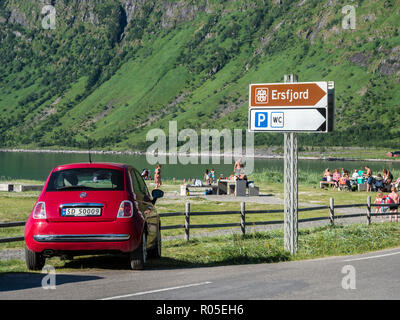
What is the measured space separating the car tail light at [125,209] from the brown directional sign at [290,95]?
4.93 meters

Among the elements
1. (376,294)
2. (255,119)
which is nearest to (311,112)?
(255,119)

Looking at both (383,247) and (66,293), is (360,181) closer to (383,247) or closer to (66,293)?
(383,247)

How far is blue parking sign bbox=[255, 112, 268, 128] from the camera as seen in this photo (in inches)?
574

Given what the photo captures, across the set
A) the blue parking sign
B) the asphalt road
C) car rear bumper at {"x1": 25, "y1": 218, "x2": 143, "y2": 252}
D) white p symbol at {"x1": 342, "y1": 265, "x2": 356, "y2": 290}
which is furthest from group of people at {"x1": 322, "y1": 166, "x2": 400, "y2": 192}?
car rear bumper at {"x1": 25, "y1": 218, "x2": 143, "y2": 252}

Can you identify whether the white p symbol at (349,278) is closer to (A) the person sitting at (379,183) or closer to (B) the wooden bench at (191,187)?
(B) the wooden bench at (191,187)

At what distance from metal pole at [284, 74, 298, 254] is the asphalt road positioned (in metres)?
1.82

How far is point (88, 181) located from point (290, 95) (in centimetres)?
521

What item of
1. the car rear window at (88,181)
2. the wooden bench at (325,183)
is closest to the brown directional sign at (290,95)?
the car rear window at (88,181)

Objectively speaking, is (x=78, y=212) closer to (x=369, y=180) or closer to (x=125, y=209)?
(x=125, y=209)

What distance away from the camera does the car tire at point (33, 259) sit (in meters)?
11.2

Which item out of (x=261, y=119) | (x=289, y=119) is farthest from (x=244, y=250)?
(x=289, y=119)

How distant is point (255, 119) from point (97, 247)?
18.1 feet

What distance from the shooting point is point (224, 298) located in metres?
8.59

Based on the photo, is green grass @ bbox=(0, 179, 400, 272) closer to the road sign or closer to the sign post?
the sign post
